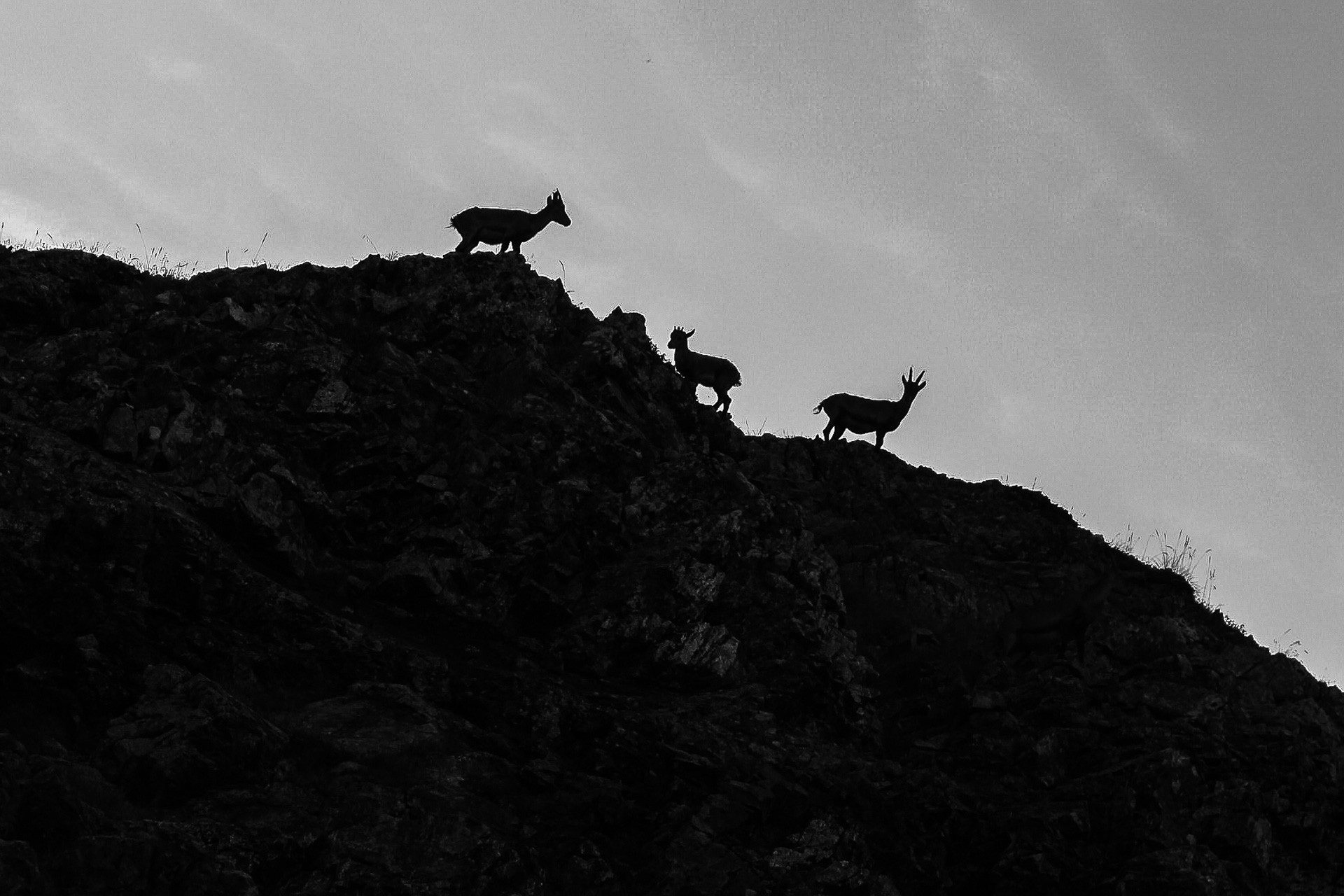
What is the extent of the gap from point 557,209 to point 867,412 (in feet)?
Answer: 28.5

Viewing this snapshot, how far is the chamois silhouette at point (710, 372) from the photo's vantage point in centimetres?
2908

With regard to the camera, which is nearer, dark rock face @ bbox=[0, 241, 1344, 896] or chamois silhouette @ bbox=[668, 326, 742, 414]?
dark rock face @ bbox=[0, 241, 1344, 896]

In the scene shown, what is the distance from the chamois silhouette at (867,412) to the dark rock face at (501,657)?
27.5 feet

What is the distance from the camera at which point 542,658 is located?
54.4ft

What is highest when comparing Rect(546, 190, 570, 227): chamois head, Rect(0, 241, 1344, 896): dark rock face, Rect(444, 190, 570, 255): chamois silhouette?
Rect(546, 190, 570, 227): chamois head

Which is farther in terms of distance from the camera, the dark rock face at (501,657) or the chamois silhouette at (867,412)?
the chamois silhouette at (867,412)

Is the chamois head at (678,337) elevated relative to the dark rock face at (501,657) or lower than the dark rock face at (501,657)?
elevated

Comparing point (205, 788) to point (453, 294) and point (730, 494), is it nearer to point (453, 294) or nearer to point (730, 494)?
point (730, 494)

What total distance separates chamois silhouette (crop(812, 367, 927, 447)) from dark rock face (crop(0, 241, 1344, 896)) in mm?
8370

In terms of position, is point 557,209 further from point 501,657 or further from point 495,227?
point 501,657

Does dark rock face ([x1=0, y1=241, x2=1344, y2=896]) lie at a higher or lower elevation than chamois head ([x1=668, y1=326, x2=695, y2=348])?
lower

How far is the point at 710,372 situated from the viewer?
2912 cm

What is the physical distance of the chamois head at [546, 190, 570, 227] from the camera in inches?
1136

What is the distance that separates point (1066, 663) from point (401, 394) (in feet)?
34.5
